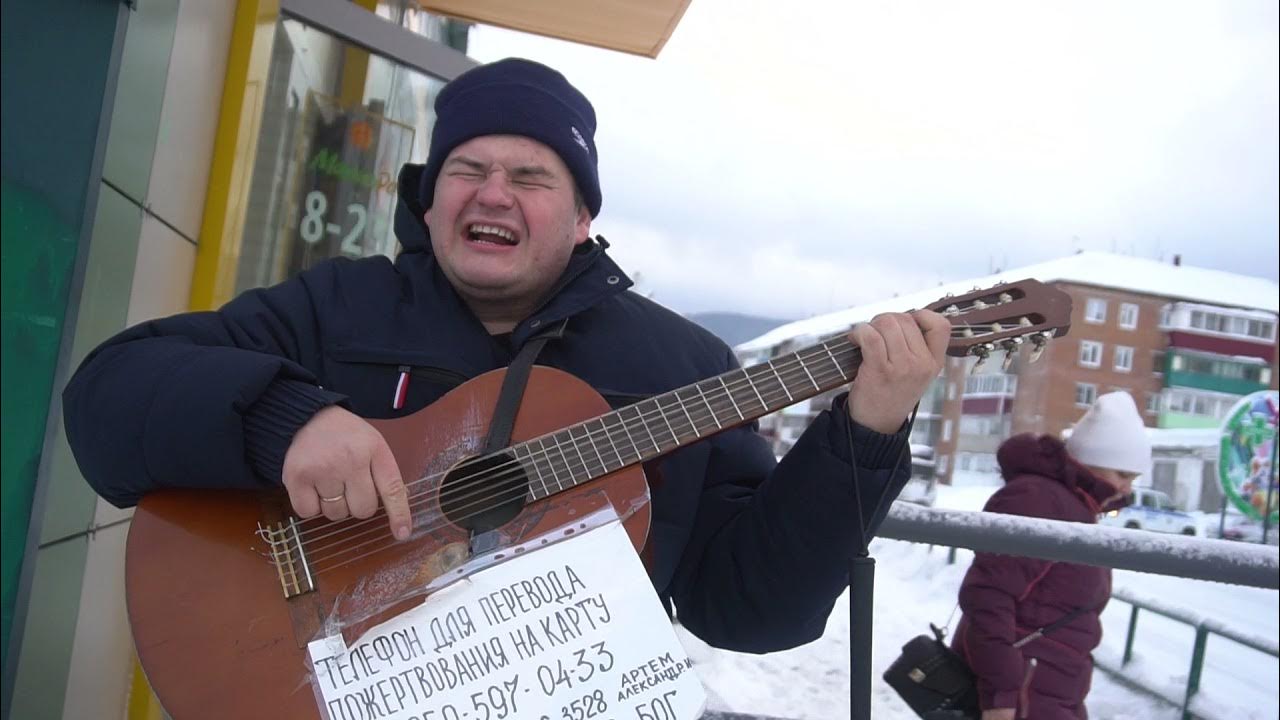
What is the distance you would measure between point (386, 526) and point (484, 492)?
0.17 metres

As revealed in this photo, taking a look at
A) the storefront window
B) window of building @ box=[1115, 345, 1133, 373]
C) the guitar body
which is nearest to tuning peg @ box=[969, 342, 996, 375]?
the guitar body

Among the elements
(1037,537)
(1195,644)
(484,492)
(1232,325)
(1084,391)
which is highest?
(1232,325)

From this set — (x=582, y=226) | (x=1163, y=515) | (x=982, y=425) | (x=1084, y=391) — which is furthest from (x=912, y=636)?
(x=982, y=425)

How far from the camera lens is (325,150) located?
143 inches

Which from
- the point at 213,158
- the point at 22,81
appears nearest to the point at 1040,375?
the point at 213,158

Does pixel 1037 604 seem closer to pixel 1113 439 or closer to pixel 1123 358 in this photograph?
pixel 1113 439

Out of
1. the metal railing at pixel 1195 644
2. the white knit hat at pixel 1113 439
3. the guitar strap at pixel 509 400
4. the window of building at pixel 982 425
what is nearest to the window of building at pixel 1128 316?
the window of building at pixel 982 425

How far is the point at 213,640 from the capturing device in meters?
1.36

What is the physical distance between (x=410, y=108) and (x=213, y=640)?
2.97 m

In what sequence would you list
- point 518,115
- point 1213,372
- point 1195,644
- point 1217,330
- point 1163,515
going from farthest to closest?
point 1217,330 → point 1213,372 → point 1163,515 → point 1195,644 → point 518,115

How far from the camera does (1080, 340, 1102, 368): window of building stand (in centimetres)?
1498

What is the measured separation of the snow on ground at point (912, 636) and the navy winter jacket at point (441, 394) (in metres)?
1.78

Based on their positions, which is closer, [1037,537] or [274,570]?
Result: [274,570]

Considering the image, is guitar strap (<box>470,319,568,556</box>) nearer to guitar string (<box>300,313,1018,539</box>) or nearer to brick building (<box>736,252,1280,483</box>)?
guitar string (<box>300,313,1018,539</box>)
